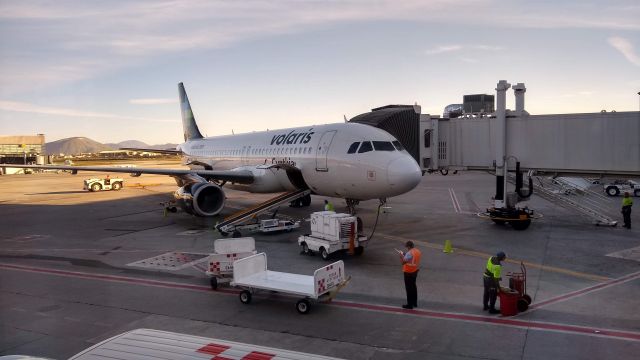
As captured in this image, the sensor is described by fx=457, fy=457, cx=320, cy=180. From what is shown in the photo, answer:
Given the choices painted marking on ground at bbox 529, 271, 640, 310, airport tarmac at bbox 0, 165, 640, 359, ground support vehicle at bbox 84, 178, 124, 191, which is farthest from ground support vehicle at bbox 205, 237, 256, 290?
ground support vehicle at bbox 84, 178, 124, 191

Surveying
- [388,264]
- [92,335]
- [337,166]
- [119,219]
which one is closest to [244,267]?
[92,335]

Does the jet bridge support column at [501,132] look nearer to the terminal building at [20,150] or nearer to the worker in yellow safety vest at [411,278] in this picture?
the worker in yellow safety vest at [411,278]

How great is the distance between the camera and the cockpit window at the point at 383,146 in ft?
61.2

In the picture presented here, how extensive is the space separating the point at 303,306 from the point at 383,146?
955 centimetres

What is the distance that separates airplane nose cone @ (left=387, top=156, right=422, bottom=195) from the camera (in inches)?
690

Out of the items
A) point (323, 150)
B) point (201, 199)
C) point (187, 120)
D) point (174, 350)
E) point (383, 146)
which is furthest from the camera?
point (187, 120)

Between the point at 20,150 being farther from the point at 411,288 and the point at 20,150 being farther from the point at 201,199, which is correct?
the point at 411,288

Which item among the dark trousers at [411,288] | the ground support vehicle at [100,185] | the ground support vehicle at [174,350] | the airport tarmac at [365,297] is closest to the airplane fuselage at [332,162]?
the airport tarmac at [365,297]

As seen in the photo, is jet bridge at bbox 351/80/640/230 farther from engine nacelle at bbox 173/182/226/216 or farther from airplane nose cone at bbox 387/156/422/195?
engine nacelle at bbox 173/182/226/216

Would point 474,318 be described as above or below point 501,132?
below

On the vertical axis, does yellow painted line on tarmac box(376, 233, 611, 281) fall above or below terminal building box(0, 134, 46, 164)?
below

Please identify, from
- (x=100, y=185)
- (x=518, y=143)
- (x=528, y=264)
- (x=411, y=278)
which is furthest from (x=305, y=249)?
(x=100, y=185)

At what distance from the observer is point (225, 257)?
1312 centimetres

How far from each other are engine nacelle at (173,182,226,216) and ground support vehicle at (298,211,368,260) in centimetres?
760
